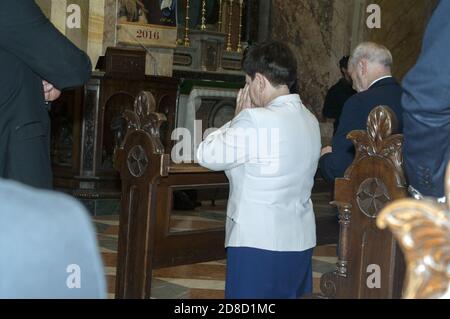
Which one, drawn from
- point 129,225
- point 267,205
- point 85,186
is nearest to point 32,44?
point 267,205

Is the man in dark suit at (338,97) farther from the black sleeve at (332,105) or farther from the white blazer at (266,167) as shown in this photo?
the white blazer at (266,167)

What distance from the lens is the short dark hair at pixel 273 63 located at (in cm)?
364

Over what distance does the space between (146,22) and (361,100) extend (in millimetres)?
6394

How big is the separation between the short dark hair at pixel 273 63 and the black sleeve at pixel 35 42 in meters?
0.86

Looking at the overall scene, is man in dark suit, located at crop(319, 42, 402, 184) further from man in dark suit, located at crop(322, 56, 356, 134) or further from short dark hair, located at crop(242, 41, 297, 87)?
man in dark suit, located at crop(322, 56, 356, 134)

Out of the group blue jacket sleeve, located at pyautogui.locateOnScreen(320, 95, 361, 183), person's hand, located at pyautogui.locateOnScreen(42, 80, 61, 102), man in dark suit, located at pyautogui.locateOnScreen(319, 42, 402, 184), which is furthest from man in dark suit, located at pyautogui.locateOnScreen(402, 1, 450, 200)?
blue jacket sleeve, located at pyautogui.locateOnScreen(320, 95, 361, 183)

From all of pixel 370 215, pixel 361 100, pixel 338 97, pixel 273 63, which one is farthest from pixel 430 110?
pixel 338 97

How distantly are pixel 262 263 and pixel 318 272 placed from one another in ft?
11.5

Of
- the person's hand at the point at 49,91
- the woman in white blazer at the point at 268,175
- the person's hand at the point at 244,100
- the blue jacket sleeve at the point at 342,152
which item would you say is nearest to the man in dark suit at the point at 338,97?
the blue jacket sleeve at the point at 342,152

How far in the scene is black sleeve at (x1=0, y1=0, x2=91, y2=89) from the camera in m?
2.99

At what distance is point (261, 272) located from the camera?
3598mm

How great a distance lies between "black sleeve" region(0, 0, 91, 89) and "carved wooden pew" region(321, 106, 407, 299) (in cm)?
113

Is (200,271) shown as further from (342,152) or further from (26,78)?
(26,78)

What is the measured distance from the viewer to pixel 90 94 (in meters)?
9.44
